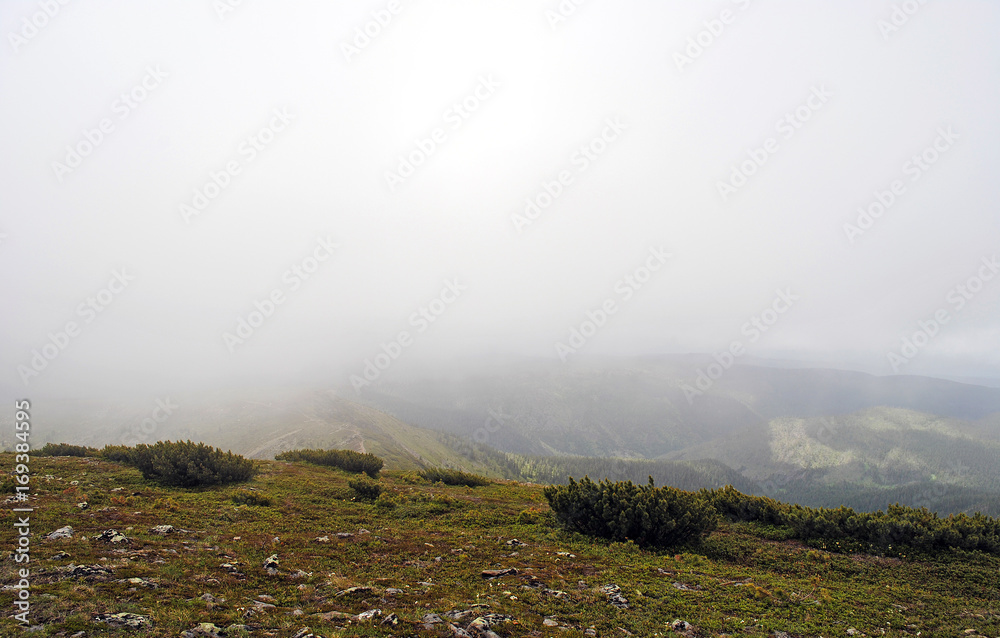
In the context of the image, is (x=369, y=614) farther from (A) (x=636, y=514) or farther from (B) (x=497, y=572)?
(A) (x=636, y=514)

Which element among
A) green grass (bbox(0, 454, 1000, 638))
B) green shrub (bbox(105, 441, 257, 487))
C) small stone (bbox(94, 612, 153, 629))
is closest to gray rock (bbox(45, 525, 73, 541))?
green grass (bbox(0, 454, 1000, 638))

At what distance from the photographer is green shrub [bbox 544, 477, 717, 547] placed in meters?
17.8

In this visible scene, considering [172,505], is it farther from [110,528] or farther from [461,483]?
[461,483]

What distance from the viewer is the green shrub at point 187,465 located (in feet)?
75.4

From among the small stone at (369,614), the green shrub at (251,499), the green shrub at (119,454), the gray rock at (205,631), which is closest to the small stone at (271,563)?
the gray rock at (205,631)

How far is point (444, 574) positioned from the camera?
1334 cm

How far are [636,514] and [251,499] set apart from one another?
19697mm

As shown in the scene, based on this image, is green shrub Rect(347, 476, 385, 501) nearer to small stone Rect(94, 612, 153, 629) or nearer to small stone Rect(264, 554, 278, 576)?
small stone Rect(264, 554, 278, 576)

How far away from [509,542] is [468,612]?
7.31 m

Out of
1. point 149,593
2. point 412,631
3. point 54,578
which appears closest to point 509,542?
point 412,631

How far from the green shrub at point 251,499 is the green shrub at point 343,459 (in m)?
12.8

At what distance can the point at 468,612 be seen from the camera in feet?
33.6

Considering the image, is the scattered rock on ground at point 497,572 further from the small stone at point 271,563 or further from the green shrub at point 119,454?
the green shrub at point 119,454

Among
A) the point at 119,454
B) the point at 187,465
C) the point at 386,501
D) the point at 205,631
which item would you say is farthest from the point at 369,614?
the point at 119,454
